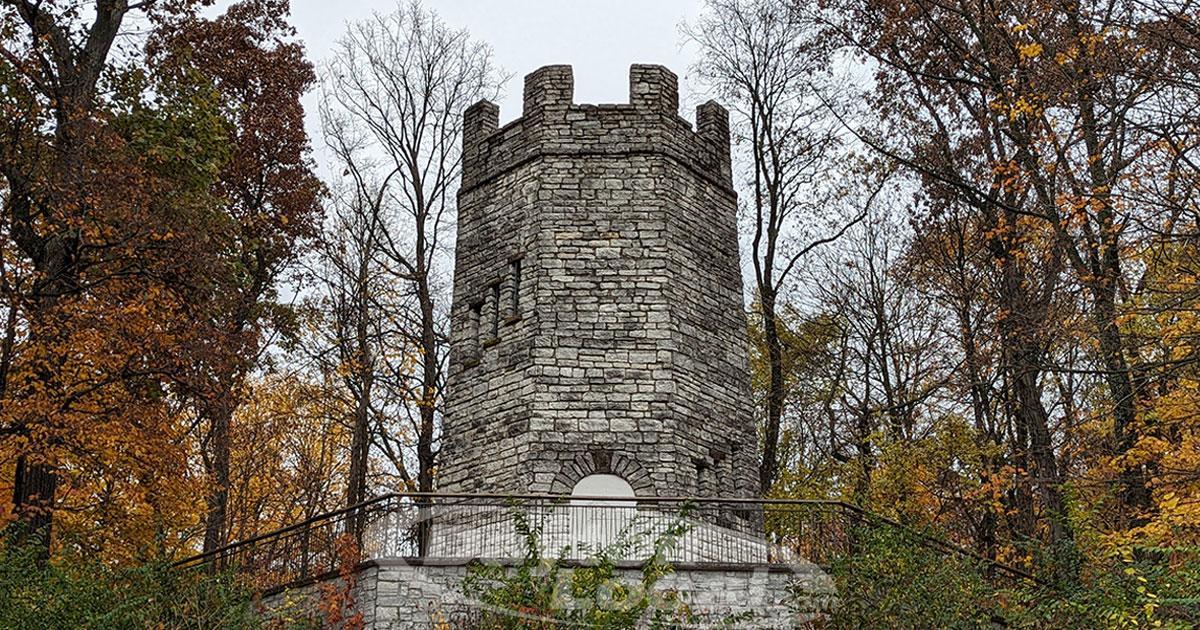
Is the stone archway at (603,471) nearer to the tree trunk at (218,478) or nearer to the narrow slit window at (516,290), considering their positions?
the narrow slit window at (516,290)

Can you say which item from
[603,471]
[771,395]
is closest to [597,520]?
[603,471]

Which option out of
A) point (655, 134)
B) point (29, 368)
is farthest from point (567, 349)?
point (29, 368)

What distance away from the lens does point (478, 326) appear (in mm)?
16703

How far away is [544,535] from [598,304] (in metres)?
3.31

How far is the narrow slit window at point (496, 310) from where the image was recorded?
1638 centimetres

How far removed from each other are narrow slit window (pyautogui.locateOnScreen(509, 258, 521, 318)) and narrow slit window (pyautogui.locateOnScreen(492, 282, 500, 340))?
0.90 ft

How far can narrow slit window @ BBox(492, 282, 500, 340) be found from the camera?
1638 centimetres

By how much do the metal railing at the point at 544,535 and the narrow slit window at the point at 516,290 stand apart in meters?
2.69

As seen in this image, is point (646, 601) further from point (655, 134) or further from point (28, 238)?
point (28, 238)

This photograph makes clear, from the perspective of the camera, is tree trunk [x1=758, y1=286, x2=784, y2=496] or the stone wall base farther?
tree trunk [x1=758, y1=286, x2=784, y2=496]

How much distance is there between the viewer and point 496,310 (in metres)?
16.5

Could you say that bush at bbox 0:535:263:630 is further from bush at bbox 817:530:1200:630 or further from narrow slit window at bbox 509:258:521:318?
bush at bbox 817:530:1200:630

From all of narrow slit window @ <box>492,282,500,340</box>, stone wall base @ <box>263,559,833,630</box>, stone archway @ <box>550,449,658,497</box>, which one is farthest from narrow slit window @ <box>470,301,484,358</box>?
stone wall base @ <box>263,559,833,630</box>

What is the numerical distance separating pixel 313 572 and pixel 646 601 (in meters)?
3.84
